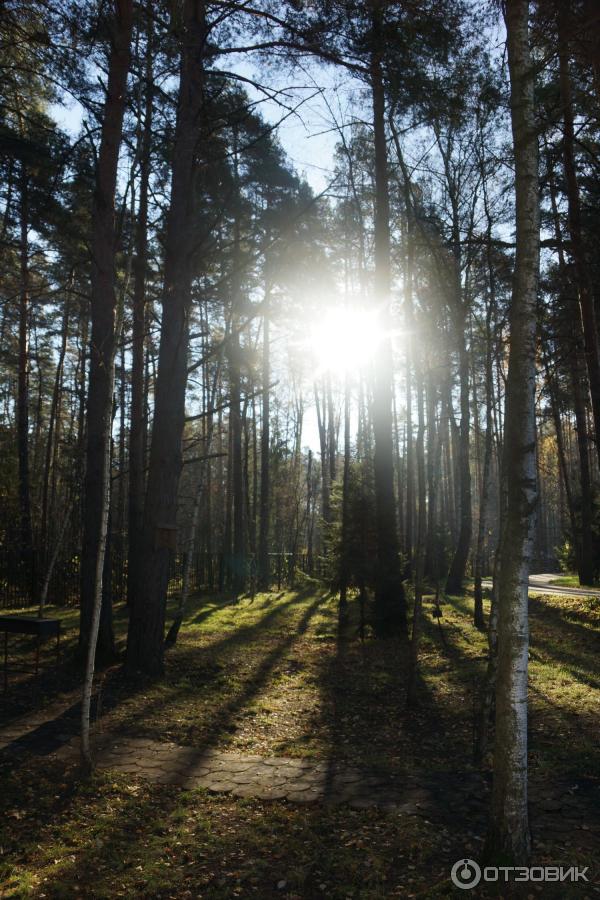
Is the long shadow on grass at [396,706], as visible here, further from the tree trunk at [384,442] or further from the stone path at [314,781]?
the tree trunk at [384,442]

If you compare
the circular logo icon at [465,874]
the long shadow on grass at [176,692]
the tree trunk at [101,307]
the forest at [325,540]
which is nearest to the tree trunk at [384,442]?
the forest at [325,540]

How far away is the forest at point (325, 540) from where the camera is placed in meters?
3.48

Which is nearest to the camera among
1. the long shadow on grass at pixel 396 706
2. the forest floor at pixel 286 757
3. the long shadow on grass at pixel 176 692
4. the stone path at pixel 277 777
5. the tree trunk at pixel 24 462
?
the forest floor at pixel 286 757

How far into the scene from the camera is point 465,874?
3260 mm

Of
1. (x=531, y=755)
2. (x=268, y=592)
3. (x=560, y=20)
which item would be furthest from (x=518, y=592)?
(x=268, y=592)

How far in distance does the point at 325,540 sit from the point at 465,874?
10474 millimetres

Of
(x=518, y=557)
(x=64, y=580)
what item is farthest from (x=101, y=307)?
(x=64, y=580)

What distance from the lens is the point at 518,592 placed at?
3.26 m

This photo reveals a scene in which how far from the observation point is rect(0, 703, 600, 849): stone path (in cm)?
398

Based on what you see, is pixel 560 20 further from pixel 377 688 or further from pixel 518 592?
pixel 377 688

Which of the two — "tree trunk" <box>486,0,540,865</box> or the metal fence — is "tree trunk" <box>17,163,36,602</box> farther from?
"tree trunk" <box>486,0,540,865</box>

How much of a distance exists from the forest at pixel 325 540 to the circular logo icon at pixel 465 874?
0.6 inches

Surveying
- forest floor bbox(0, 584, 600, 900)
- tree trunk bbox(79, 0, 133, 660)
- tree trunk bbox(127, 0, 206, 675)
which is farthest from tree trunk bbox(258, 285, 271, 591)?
tree trunk bbox(79, 0, 133, 660)

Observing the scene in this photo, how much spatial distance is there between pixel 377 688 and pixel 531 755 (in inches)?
112
